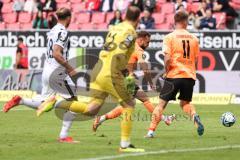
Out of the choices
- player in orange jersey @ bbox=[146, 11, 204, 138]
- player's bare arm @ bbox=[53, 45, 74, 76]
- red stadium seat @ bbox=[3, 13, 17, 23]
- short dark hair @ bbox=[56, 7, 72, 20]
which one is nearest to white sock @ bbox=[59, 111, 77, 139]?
player's bare arm @ bbox=[53, 45, 74, 76]

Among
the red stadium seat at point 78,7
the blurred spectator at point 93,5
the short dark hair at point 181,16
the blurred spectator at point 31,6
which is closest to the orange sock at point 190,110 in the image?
the short dark hair at point 181,16

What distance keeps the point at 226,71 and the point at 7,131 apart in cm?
1247

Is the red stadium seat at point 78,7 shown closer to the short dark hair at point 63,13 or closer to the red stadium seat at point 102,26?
the red stadium seat at point 102,26

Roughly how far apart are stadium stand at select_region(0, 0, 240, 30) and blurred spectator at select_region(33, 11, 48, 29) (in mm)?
503

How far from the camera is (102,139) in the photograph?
14.1 m

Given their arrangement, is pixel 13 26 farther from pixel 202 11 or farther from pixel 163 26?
pixel 202 11

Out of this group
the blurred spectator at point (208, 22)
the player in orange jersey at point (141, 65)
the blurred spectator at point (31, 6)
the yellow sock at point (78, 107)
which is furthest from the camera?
the blurred spectator at point (31, 6)

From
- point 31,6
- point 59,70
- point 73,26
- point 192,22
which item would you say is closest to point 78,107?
point 59,70

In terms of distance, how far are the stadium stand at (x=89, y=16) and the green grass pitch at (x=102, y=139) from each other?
10041 millimetres

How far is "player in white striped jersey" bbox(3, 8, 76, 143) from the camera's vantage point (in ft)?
44.0

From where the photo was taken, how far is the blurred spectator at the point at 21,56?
27.9 m

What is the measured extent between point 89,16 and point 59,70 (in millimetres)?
17500

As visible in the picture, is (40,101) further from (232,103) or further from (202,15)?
(202,15)

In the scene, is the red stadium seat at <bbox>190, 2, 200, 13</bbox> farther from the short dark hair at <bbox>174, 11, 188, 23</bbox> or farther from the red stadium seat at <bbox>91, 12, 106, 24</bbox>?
the short dark hair at <bbox>174, 11, 188, 23</bbox>
